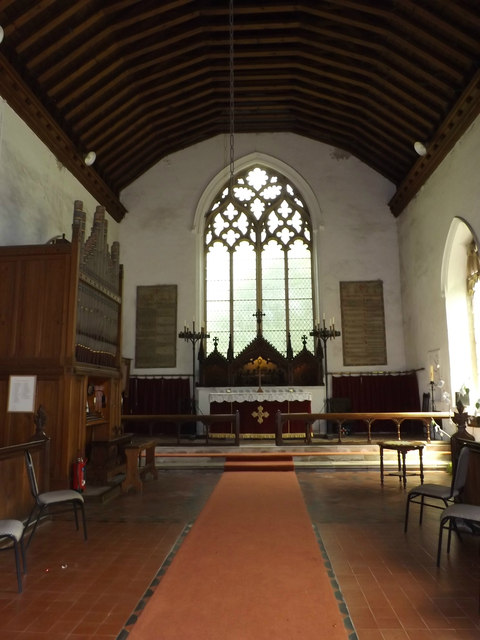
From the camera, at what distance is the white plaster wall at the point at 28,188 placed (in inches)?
289

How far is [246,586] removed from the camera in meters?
3.24

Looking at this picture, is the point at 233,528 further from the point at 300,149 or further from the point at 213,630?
the point at 300,149

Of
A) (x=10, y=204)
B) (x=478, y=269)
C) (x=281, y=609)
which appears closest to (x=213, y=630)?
(x=281, y=609)

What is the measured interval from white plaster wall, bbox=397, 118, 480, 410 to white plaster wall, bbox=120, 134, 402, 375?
1.58 ft

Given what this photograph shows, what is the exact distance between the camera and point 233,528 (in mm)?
4551

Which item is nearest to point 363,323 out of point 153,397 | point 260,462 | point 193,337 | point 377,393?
point 377,393

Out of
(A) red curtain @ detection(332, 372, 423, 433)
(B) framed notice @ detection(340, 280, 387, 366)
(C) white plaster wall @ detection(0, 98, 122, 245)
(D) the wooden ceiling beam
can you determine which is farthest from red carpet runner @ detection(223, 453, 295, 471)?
(D) the wooden ceiling beam

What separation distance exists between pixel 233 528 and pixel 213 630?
1928 mm

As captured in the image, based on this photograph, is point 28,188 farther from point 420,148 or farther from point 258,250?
point 420,148

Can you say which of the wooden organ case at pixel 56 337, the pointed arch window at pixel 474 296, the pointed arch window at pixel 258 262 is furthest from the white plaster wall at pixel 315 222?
the wooden organ case at pixel 56 337

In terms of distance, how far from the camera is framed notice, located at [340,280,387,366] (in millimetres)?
11500

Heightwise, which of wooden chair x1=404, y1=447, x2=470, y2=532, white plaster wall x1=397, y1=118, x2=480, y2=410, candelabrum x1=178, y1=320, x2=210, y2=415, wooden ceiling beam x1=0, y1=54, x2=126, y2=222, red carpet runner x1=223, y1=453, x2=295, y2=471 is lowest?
red carpet runner x1=223, y1=453, x2=295, y2=471

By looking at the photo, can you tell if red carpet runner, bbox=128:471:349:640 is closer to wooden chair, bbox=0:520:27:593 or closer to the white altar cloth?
wooden chair, bbox=0:520:27:593

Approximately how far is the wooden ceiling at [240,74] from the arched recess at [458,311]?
1625 millimetres
